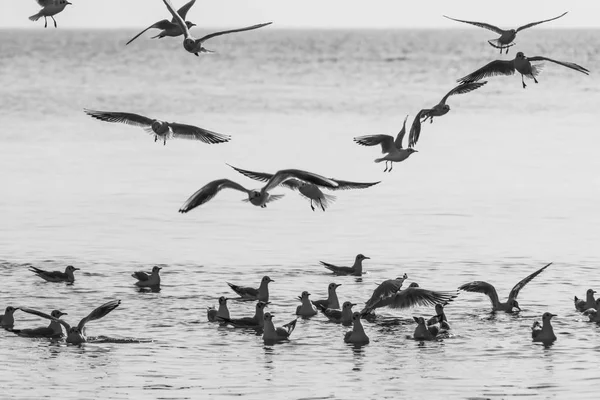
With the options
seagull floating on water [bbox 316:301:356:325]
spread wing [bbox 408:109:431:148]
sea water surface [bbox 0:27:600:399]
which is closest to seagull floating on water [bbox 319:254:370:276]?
sea water surface [bbox 0:27:600:399]

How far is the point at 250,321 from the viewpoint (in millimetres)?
23188

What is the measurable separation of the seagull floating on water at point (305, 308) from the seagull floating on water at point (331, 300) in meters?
0.12

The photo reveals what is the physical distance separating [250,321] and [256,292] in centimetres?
192

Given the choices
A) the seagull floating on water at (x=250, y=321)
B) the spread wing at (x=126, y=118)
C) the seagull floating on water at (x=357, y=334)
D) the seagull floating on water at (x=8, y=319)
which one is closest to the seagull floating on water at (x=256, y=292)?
the seagull floating on water at (x=250, y=321)

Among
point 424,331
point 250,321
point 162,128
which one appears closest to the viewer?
point 424,331

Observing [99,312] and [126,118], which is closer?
[99,312]

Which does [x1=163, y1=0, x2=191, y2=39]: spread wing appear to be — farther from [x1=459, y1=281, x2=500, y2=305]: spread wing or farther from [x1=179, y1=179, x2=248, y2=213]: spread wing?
[x1=459, y1=281, x2=500, y2=305]: spread wing

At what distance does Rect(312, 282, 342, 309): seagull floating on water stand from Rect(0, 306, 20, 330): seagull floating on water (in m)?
4.59

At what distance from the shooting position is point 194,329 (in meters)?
22.8

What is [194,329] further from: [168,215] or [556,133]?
[556,133]

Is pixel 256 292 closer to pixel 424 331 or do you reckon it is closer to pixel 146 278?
pixel 146 278

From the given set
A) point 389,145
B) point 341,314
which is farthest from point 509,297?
point 389,145

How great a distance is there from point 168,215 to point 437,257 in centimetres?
765

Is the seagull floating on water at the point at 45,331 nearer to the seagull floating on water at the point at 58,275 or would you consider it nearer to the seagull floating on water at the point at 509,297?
the seagull floating on water at the point at 58,275
